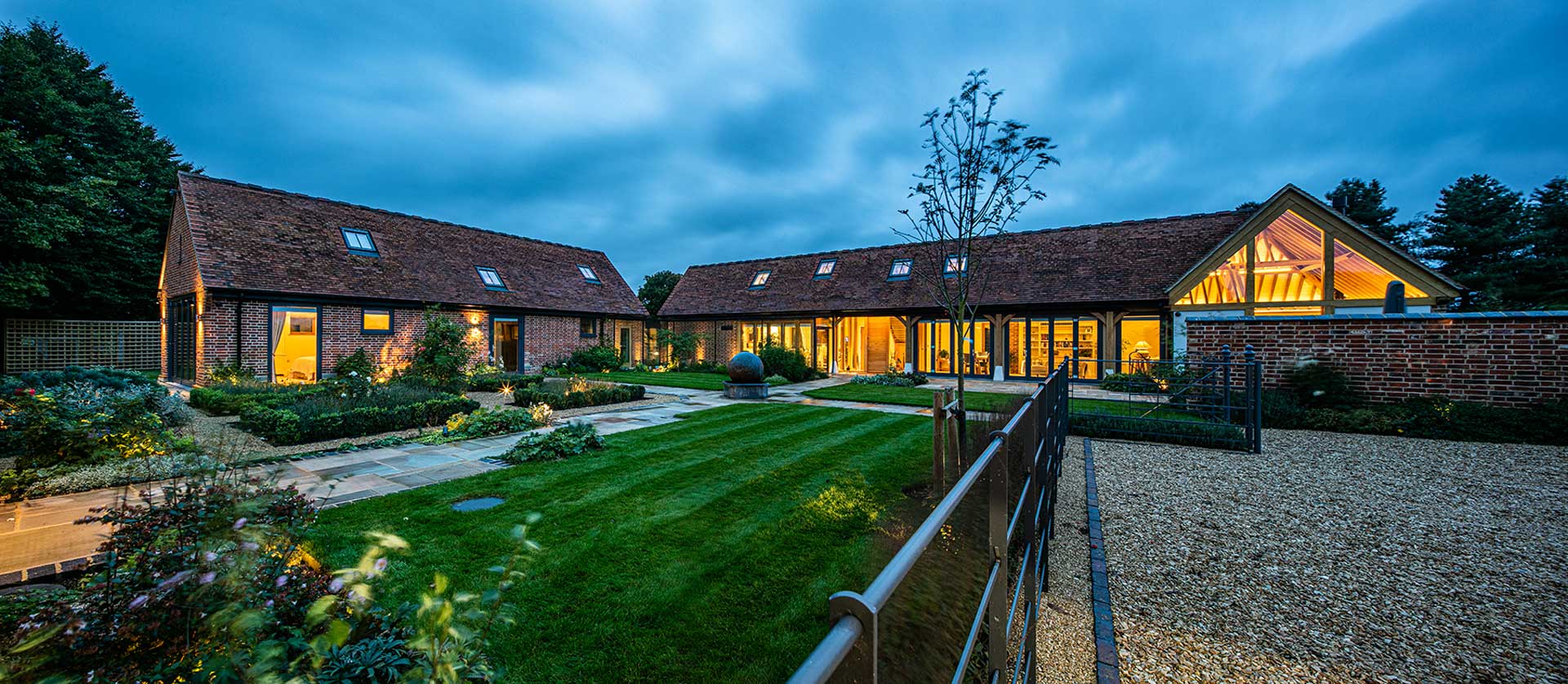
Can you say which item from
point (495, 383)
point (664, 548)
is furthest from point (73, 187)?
point (664, 548)

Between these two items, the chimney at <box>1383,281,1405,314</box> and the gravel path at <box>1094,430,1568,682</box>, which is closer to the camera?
the gravel path at <box>1094,430,1568,682</box>

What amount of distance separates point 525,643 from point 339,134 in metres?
62.5

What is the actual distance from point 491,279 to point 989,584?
22.8m

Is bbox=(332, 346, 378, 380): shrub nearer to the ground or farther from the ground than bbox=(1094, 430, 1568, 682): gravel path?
farther from the ground

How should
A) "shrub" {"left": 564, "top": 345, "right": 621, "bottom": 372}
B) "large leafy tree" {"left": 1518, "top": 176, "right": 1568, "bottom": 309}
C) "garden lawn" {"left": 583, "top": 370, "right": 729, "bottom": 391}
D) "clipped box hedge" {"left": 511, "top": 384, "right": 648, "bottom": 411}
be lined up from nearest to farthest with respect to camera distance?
"clipped box hedge" {"left": 511, "top": 384, "right": 648, "bottom": 411} < "garden lawn" {"left": 583, "top": 370, "right": 729, "bottom": 391} < "shrub" {"left": 564, "top": 345, "right": 621, "bottom": 372} < "large leafy tree" {"left": 1518, "top": 176, "right": 1568, "bottom": 309}

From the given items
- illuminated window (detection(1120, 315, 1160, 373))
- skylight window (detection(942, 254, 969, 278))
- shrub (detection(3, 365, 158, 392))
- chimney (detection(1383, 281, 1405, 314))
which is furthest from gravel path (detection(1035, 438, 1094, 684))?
shrub (detection(3, 365, 158, 392))

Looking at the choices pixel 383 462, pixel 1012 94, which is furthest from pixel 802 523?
pixel 1012 94

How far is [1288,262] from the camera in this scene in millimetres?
14203

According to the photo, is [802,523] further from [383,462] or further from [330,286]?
[330,286]

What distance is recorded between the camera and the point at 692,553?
159 inches

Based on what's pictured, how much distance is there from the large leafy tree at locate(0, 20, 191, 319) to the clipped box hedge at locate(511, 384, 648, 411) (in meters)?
18.2

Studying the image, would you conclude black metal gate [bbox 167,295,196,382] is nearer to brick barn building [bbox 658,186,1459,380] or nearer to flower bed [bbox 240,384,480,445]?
flower bed [bbox 240,384,480,445]

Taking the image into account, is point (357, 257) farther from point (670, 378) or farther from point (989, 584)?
point (989, 584)

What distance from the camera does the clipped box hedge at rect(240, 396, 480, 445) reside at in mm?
8023
